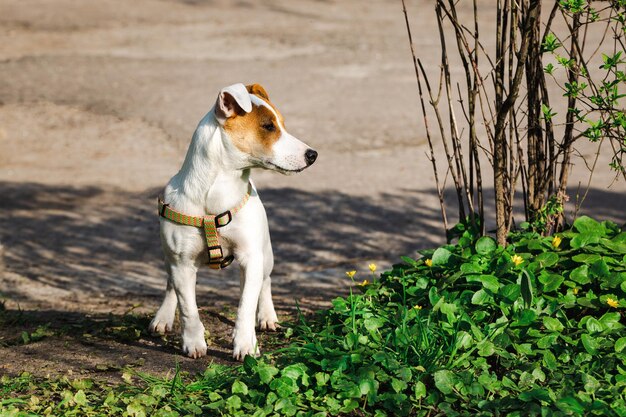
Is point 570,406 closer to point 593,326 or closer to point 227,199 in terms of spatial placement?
point 593,326

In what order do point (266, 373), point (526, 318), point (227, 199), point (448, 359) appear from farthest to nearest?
1. point (227, 199)
2. point (526, 318)
3. point (448, 359)
4. point (266, 373)

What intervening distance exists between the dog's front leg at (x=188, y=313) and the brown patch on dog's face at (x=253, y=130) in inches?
27.2

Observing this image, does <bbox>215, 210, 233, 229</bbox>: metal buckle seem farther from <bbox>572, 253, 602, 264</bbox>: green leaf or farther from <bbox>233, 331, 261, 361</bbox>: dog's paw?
<bbox>572, 253, 602, 264</bbox>: green leaf

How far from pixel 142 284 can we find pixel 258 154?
115 inches

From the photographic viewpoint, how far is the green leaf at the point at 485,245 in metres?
4.59

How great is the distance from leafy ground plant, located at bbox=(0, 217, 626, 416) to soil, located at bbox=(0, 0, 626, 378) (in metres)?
0.47

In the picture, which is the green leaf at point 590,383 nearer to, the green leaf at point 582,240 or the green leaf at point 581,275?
the green leaf at point 581,275

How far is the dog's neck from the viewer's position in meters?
4.28

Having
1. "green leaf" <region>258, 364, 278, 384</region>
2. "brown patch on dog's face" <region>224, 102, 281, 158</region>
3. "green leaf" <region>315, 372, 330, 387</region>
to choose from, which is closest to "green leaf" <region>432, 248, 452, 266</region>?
"brown patch on dog's face" <region>224, 102, 281, 158</region>

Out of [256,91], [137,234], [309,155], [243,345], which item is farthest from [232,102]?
[137,234]

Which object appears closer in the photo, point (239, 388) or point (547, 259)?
point (239, 388)

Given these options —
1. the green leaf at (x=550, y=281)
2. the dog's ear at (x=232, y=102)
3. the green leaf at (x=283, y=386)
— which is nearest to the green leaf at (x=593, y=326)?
the green leaf at (x=550, y=281)

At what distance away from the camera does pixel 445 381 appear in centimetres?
355

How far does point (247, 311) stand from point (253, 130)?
2.89 ft
